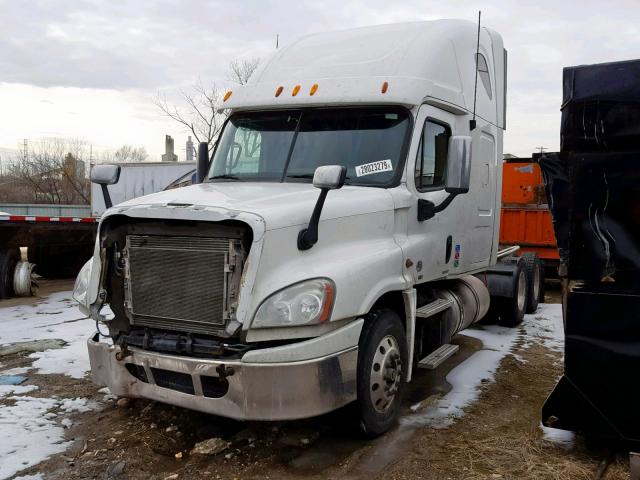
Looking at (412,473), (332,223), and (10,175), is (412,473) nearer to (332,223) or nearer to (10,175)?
(332,223)

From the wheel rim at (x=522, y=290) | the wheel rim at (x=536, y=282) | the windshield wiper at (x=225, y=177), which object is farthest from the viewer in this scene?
the wheel rim at (x=536, y=282)

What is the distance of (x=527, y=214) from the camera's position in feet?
40.0

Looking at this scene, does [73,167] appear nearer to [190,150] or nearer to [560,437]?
[190,150]

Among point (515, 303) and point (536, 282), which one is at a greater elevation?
point (536, 282)

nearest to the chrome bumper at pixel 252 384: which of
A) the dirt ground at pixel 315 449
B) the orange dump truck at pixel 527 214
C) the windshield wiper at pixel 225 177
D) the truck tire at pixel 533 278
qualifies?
the dirt ground at pixel 315 449

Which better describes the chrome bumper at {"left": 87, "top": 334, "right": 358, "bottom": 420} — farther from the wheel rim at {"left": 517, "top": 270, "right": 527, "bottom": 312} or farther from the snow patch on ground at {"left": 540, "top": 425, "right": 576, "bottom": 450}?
the wheel rim at {"left": 517, "top": 270, "right": 527, "bottom": 312}

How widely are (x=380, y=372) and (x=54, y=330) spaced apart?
5.46 meters

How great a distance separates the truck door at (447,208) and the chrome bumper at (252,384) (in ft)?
4.48

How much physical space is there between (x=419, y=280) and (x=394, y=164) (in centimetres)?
103

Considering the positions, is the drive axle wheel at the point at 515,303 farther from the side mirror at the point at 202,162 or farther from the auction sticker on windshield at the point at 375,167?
the side mirror at the point at 202,162

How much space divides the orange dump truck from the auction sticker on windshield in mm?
7905

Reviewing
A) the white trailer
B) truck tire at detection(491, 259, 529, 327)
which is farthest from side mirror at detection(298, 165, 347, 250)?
the white trailer

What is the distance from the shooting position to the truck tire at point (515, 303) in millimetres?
8539

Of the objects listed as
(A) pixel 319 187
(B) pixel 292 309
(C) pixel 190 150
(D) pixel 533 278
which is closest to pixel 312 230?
(A) pixel 319 187
